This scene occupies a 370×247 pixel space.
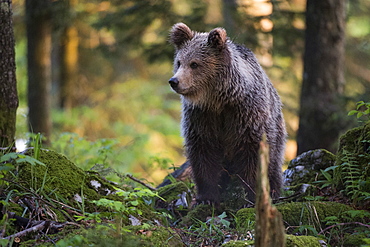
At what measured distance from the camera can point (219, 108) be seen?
5395 mm

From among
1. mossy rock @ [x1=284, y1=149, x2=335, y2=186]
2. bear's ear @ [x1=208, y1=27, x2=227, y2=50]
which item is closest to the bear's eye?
bear's ear @ [x1=208, y1=27, x2=227, y2=50]

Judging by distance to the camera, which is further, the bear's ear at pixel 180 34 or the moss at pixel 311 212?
the bear's ear at pixel 180 34

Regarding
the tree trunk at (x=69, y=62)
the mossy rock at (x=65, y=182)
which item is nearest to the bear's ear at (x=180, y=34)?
the mossy rock at (x=65, y=182)

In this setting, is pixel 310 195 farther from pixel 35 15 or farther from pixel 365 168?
pixel 35 15

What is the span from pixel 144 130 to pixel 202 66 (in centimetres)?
1332

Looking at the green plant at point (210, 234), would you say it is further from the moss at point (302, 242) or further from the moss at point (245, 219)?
the moss at point (302, 242)

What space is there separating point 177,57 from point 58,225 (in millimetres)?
2783

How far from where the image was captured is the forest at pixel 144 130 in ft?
12.6

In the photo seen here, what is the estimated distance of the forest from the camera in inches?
151

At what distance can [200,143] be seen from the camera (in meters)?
5.56

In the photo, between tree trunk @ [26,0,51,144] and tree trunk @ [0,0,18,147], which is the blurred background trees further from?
tree trunk @ [0,0,18,147]

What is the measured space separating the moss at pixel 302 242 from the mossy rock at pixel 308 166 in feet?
6.77

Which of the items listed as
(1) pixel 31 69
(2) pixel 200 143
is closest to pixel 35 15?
(1) pixel 31 69

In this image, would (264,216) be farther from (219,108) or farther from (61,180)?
(219,108)
